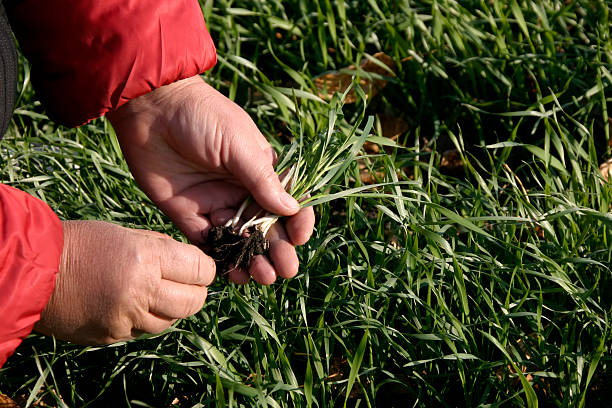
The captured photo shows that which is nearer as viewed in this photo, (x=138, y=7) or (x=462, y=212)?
(x=138, y=7)

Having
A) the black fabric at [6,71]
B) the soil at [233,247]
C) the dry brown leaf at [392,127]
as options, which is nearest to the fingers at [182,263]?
the soil at [233,247]

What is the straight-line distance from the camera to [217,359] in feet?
5.28

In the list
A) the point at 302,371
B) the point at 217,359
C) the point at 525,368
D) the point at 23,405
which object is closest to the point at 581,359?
the point at 525,368

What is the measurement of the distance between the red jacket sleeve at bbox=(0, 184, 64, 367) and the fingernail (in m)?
0.58

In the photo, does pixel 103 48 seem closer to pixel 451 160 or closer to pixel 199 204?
pixel 199 204

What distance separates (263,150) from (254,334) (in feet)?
1.73

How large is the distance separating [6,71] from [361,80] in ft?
4.65

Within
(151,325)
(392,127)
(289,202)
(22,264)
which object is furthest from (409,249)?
(22,264)

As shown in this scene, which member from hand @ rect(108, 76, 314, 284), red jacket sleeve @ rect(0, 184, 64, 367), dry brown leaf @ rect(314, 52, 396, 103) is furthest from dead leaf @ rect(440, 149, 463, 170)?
red jacket sleeve @ rect(0, 184, 64, 367)

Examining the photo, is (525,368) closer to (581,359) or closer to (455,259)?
(581,359)

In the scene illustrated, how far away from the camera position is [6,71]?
1518 millimetres

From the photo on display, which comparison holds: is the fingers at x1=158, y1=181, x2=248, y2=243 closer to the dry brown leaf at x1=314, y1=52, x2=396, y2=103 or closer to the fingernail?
the fingernail

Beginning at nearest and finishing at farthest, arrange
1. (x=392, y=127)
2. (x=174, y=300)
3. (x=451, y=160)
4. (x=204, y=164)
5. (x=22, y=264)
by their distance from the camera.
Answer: (x=22, y=264) < (x=174, y=300) < (x=204, y=164) < (x=451, y=160) < (x=392, y=127)

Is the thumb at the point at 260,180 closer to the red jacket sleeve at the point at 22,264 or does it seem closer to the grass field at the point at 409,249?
the grass field at the point at 409,249
